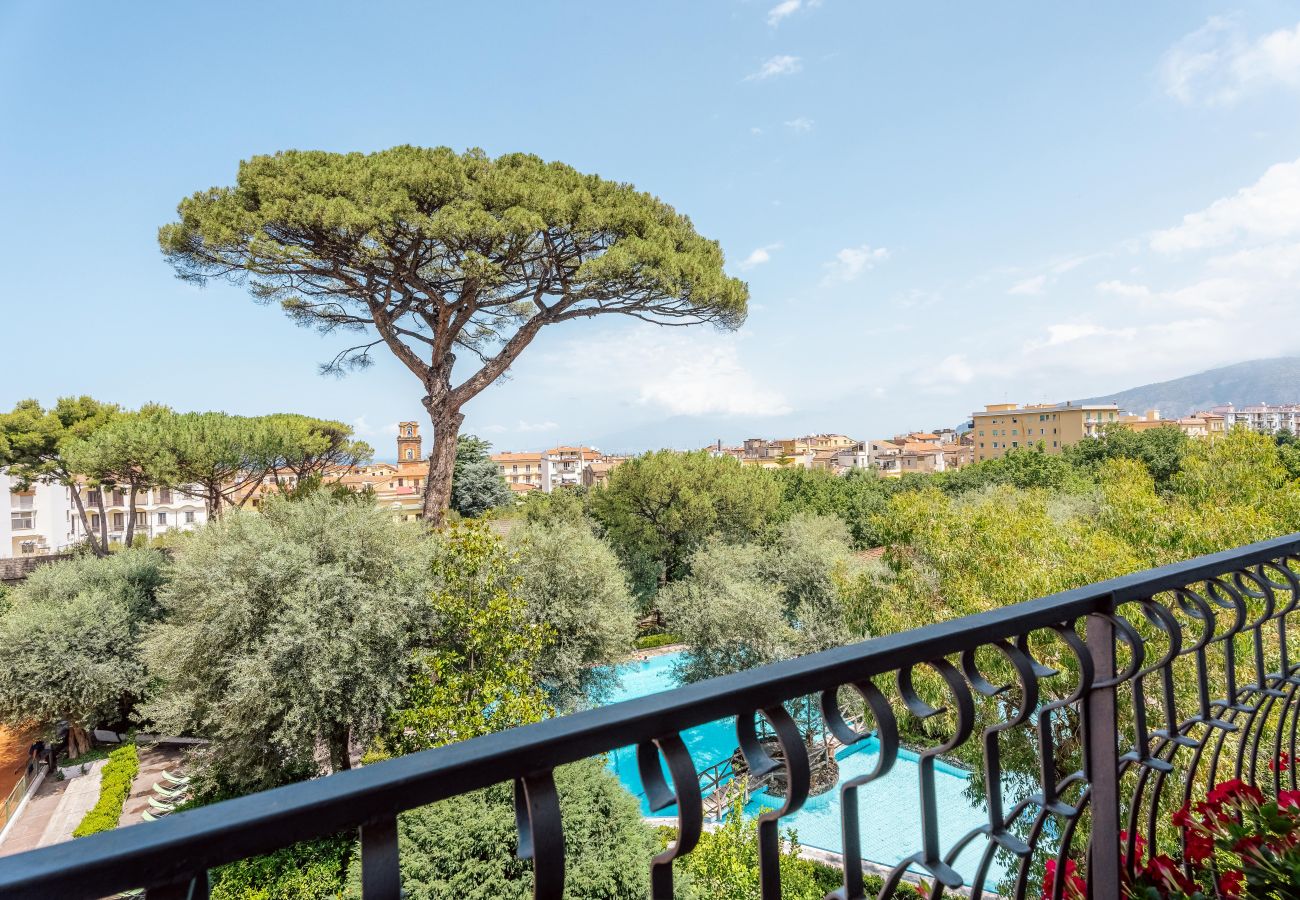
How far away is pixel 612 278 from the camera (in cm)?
1273

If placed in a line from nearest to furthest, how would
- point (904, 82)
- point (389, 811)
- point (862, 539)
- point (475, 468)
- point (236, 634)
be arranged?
1. point (389, 811)
2. point (236, 634)
3. point (904, 82)
4. point (862, 539)
5. point (475, 468)

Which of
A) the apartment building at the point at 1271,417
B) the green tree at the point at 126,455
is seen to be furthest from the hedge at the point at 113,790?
the apartment building at the point at 1271,417

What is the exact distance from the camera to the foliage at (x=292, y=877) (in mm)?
6621

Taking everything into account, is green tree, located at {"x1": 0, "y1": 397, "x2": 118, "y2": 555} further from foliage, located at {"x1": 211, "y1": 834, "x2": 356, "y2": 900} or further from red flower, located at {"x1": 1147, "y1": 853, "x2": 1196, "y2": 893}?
red flower, located at {"x1": 1147, "y1": 853, "x2": 1196, "y2": 893}

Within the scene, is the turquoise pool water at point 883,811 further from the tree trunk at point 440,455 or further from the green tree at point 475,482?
the green tree at point 475,482

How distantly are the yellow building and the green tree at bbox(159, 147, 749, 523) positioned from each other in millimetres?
59387

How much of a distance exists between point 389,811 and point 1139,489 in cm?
1165

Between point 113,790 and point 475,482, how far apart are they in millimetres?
20423

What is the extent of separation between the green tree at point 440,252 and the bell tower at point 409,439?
36987mm

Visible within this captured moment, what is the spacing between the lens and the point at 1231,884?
133cm

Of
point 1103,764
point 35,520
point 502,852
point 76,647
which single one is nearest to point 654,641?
point 502,852

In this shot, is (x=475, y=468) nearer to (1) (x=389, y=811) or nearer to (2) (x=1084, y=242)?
(2) (x=1084, y=242)

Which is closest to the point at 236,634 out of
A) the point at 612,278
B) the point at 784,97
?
the point at 612,278

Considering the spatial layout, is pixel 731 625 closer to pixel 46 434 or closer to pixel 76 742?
pixel 76 742
